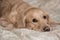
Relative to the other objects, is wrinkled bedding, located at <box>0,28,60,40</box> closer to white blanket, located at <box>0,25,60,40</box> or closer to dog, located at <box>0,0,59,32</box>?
white blanket, located at <box>0,25,60,40</box>

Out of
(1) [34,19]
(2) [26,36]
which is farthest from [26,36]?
(1) [34,19]

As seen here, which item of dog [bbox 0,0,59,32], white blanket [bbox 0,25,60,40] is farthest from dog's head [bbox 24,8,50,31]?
white blanket [bbox 0,25,60,40]

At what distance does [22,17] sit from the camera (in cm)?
218

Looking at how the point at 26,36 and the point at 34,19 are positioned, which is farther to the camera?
the point at 34,19

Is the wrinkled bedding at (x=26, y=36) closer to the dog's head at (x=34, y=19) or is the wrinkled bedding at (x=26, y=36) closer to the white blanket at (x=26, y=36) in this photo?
the white blanket at (x=26, y=36)

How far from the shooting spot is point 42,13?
2.17 metres

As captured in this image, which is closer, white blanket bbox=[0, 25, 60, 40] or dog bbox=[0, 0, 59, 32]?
white blanket bbox=[0, 25, 60, 40]

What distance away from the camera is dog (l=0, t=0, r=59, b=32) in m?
2.12

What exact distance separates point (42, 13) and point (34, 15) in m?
0.12

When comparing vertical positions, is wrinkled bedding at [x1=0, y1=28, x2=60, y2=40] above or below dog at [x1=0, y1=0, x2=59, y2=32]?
below

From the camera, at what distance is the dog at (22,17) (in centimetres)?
212

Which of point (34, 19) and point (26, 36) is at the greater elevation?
point (34, 19)

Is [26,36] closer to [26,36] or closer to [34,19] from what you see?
[26,36]

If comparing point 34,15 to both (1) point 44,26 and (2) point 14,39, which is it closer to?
(1) point 44,26
